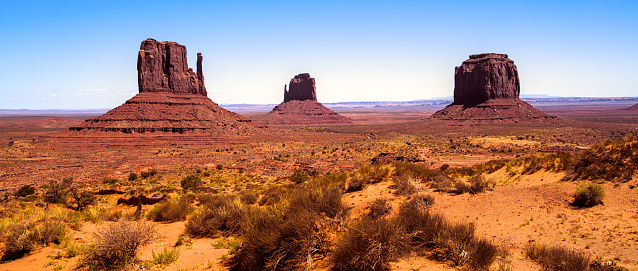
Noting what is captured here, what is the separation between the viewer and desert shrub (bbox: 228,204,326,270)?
6857mm

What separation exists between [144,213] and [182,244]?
18.1 feet

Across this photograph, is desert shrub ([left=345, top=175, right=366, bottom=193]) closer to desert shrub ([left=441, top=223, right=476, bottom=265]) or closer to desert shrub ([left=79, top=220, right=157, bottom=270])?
desert shrub ([left=441, top=223, right=476, bottom=265])

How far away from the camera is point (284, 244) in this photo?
23.2 ft

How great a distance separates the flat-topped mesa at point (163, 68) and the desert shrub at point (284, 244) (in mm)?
69720

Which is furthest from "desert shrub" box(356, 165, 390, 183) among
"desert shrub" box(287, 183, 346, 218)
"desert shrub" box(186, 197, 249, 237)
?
A: "desert shrub" box(287, 183, 346, 218)

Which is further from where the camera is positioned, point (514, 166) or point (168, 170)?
point (168, 170)

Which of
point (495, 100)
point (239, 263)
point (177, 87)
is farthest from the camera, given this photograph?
point (495, 100)

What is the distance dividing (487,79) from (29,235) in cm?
10592

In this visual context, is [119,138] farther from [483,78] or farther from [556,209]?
[483,78]

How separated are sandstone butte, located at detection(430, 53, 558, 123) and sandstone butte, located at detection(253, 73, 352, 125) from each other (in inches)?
1809

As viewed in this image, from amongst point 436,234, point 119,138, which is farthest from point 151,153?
point 436,234

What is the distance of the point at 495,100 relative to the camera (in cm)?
9688

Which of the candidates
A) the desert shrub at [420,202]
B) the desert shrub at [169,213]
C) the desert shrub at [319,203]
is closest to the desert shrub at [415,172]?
the desert shrub at [420,202]

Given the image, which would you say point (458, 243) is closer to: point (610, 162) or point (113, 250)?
point (113, 250)
